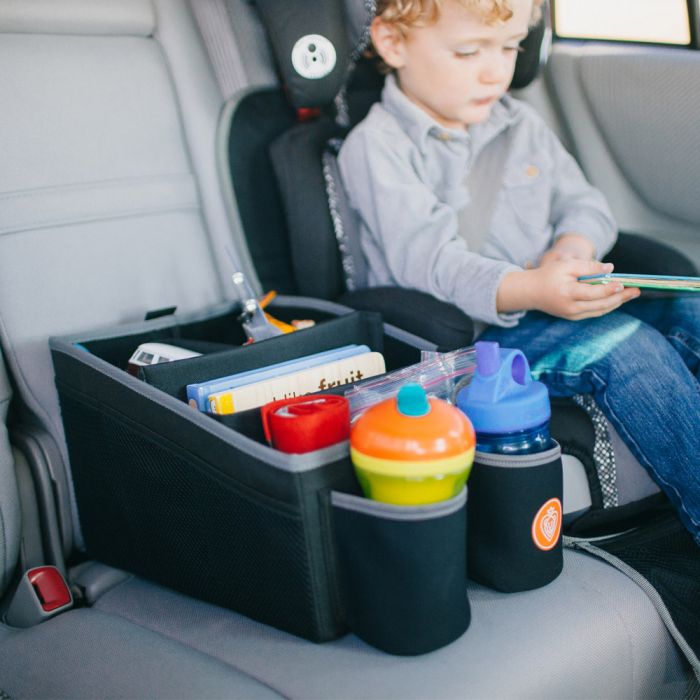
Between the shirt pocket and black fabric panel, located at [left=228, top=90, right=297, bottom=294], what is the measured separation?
16.2 inches

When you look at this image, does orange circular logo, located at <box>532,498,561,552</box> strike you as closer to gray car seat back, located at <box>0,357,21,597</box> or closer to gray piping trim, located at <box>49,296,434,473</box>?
gray piping trim, located at <box>49,296,434,473</box>

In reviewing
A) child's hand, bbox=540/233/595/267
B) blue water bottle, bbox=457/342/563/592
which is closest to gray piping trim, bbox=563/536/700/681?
blue water bottle, bbox=457/342/563/592

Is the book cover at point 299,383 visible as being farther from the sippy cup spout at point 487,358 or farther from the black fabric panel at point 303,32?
the black fabric panel at point 303,32

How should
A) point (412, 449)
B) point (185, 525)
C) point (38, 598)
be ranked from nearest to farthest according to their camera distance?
point (412, 449) → point (185, 525) → point (38, 598)

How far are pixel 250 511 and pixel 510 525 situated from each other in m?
0.30

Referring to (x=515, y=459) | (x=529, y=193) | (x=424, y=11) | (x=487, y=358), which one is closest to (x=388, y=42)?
(x=424, y=11)

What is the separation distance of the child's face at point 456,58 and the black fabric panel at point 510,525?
2.33 ft

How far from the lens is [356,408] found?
1098 millimetres

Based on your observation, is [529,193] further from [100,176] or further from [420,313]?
[100,176]

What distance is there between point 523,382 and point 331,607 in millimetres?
347

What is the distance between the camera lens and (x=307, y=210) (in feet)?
4.91

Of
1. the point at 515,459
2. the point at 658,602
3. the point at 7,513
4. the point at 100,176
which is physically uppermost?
the point at 100,176

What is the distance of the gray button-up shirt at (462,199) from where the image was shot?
1412 mm

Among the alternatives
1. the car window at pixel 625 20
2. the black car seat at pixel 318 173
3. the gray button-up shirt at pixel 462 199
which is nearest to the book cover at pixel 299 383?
the black car seat at pixel 318 173
